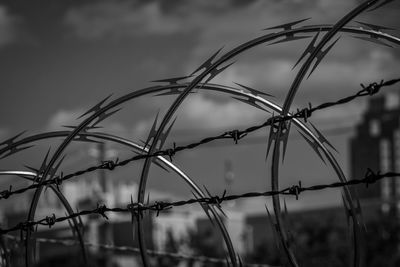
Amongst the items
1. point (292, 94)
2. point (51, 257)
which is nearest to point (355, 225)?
point (292, 94)

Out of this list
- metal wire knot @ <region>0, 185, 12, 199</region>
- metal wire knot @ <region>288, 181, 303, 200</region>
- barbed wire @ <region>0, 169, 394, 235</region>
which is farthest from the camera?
metal wire knot @ <region>0, 185, 12, 199</region>

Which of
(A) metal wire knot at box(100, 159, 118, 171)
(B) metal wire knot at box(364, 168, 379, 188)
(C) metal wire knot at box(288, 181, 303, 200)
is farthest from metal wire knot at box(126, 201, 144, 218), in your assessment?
(B) metal wire knot at box(364, 168, 379, 188)

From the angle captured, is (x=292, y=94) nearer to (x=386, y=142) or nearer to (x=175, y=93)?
(x=175, y=93)

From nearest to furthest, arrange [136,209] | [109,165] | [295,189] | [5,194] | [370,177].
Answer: [370,177], [295,189], [136,209], [109,165], [5,194]

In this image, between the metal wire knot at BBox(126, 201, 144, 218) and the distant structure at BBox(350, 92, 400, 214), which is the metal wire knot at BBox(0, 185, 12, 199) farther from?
the distant structure at BBox(350, 92, 400, 214)

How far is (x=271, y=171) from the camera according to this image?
5.26 metres

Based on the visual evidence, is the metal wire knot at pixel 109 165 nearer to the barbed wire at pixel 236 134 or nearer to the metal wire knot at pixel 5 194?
→ the barbed wire at pixel 236 134

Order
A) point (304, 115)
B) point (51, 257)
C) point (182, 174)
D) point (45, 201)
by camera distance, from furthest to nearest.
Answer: point (45, 201) → point (51, 257) → point (182, 174) → point (304, 115)

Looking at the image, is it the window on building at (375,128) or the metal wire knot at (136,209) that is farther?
the window on building at (375,128)

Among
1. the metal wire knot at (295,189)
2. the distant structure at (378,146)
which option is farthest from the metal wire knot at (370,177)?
the distant structure at (378,146)

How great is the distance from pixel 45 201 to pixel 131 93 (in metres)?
54.4

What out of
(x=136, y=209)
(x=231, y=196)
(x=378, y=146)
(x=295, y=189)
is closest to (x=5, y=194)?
(x=136, y=209)

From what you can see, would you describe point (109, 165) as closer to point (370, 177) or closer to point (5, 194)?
point (5, 194)

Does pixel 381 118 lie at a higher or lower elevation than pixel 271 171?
higher
